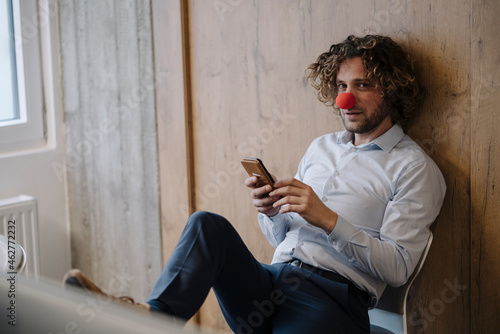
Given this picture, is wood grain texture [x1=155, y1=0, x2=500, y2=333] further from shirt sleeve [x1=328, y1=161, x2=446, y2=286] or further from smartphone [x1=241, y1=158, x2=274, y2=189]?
smartphone [x1=241, y1=158, x2=274, y2=189]

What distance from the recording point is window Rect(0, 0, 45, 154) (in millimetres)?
2557

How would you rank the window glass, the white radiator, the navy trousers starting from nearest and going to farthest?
the navy trousers
the white radiator
the window glass

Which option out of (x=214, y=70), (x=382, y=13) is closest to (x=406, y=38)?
(x=382, y=13)

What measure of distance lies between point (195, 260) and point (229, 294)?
0.18 meters

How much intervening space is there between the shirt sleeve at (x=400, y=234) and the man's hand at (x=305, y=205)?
0.03 meters

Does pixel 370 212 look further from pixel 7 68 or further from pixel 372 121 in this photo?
pixel 7 68

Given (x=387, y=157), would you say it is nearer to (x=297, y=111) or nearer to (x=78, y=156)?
(x=297, y=111)

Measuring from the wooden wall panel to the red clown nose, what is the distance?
33 centimetres

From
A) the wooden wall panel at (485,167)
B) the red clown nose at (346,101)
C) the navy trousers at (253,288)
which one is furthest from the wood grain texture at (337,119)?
the navy trousers at (253,288)

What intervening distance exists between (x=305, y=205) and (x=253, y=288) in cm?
27

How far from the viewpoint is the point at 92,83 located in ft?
8.38

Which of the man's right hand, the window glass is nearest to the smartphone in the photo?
the man's right hand

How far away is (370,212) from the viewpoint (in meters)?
1.62

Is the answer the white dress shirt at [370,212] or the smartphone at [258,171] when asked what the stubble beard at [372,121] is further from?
the smartphone at [258,171]
